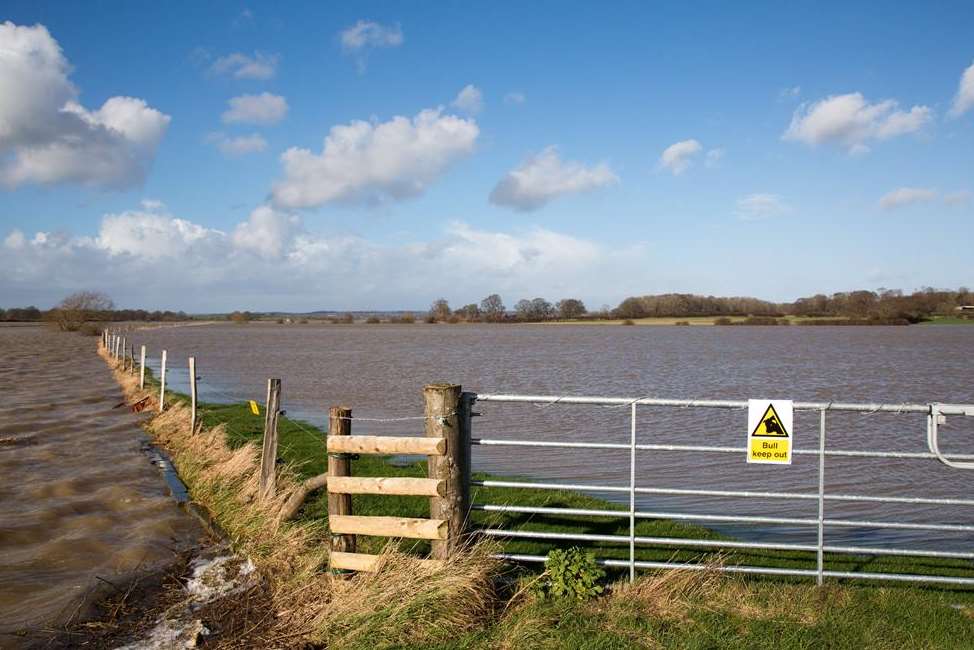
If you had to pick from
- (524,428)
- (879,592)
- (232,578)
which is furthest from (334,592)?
(524,428)

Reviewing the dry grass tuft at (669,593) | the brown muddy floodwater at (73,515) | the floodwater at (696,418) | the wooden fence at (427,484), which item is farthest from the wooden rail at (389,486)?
the floodwater at (696,418)

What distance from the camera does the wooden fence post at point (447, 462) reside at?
636cm

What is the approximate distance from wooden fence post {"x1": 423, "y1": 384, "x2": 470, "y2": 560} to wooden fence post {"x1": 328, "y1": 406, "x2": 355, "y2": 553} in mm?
951

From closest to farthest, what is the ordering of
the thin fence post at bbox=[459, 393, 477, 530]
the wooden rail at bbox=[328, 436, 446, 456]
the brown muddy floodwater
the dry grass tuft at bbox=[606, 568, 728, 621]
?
the dry grass tuft at bbox=[606, 568, 728, 621], the wooden rail at bbox=[328, 436, 446, 456], the thin fence post at bbox=[459, 393, 477, 530], the brown muddy floodwater

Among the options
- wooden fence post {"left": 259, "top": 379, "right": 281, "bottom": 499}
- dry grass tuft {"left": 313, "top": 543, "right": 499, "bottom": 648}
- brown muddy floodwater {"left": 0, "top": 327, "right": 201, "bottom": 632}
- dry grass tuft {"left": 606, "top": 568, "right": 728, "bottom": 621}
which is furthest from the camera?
wooden fence post {"left": 259, "top": 379, "right": 281, "bottom": 499}

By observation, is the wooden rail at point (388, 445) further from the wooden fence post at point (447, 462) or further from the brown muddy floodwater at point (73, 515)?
the brown muddy floodwater at point (73, 515)

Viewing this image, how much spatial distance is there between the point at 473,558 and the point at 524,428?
1310 cm

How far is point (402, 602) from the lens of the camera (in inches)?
227

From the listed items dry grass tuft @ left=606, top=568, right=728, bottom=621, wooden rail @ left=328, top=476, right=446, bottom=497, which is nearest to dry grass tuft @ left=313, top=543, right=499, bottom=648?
wooden rail @ left=328, top=476, right=446, bottom=497

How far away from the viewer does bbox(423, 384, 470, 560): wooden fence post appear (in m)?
6.36

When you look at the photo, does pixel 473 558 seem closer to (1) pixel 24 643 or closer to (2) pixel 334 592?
(2) pixel 334 592

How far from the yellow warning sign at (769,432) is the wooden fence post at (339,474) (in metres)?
3.60

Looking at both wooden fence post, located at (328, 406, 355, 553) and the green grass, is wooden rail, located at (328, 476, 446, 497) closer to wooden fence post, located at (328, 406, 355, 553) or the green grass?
wooden fence post, located at (328, 406, 355, 553)

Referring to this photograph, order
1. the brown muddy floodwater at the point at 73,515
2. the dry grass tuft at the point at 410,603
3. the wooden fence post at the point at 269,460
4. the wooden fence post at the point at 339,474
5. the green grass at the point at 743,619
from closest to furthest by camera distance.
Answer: the green grass at the point at 743,619
the dry grass tuft at the point at 410,603
the wooden fence post at the point at 339,474
the brown muddy floodwater at the point at 73,515
the wooden fence post at the point at 269,460
